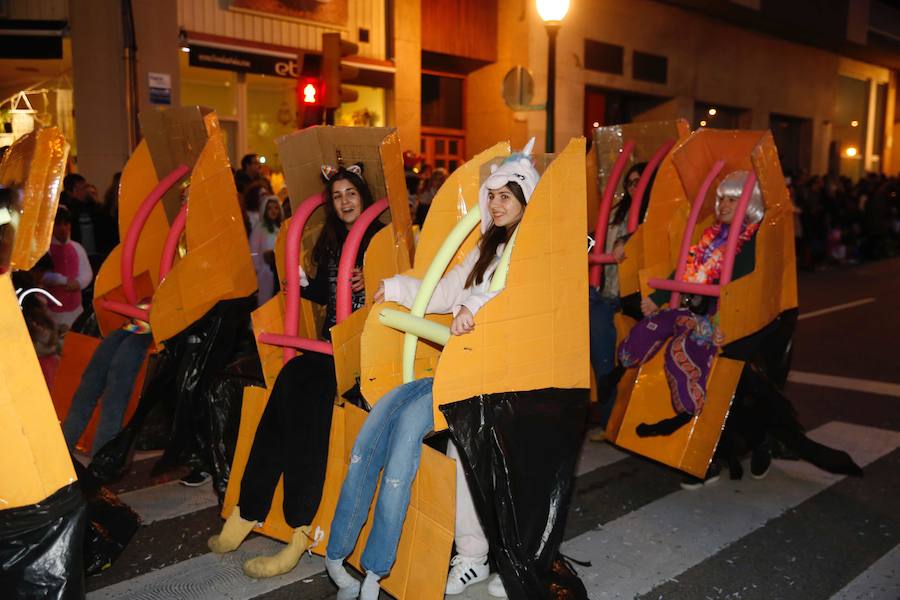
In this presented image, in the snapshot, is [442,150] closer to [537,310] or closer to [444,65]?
[444,65]

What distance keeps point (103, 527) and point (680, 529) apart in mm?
2782

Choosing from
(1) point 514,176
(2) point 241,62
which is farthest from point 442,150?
(1) point 514,176

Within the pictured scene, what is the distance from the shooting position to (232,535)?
151 inches

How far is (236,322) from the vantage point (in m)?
4.61

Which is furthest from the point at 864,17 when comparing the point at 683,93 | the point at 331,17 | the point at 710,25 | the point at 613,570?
the point at 613,570

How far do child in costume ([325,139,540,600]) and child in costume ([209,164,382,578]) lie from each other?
41 cm

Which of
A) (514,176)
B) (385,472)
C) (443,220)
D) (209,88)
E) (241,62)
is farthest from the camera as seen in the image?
(209,88)

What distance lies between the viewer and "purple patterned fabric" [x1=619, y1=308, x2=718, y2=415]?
4500 millimetres

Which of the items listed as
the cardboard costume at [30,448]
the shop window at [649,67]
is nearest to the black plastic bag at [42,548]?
the cardboard costume at [30,448]

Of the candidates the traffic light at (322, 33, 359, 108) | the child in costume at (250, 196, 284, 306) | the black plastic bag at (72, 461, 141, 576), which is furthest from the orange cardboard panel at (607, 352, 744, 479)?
the traffic light at (322, 33, 359, 108)

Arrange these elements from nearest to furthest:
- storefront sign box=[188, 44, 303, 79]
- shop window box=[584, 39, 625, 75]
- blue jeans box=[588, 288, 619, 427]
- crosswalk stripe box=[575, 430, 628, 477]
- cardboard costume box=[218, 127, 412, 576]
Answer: cardboard costume box=[218, 127, 412, 576] < crosswalk stripe box=[575, 430, 628, 477] < blue jeans box=[588, 288, 619, 427] < storefront sign box=[188, 44, 303, 79] < shop window box=[584, 39, 625, 75]

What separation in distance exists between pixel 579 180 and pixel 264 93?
38.2 ft

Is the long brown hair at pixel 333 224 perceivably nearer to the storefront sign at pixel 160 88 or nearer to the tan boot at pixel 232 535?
the tan boot at pixel 232 535

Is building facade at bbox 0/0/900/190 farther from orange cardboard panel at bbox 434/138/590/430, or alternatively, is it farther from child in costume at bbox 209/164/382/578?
orange cardboard panel at bbox 434/138/590/430
